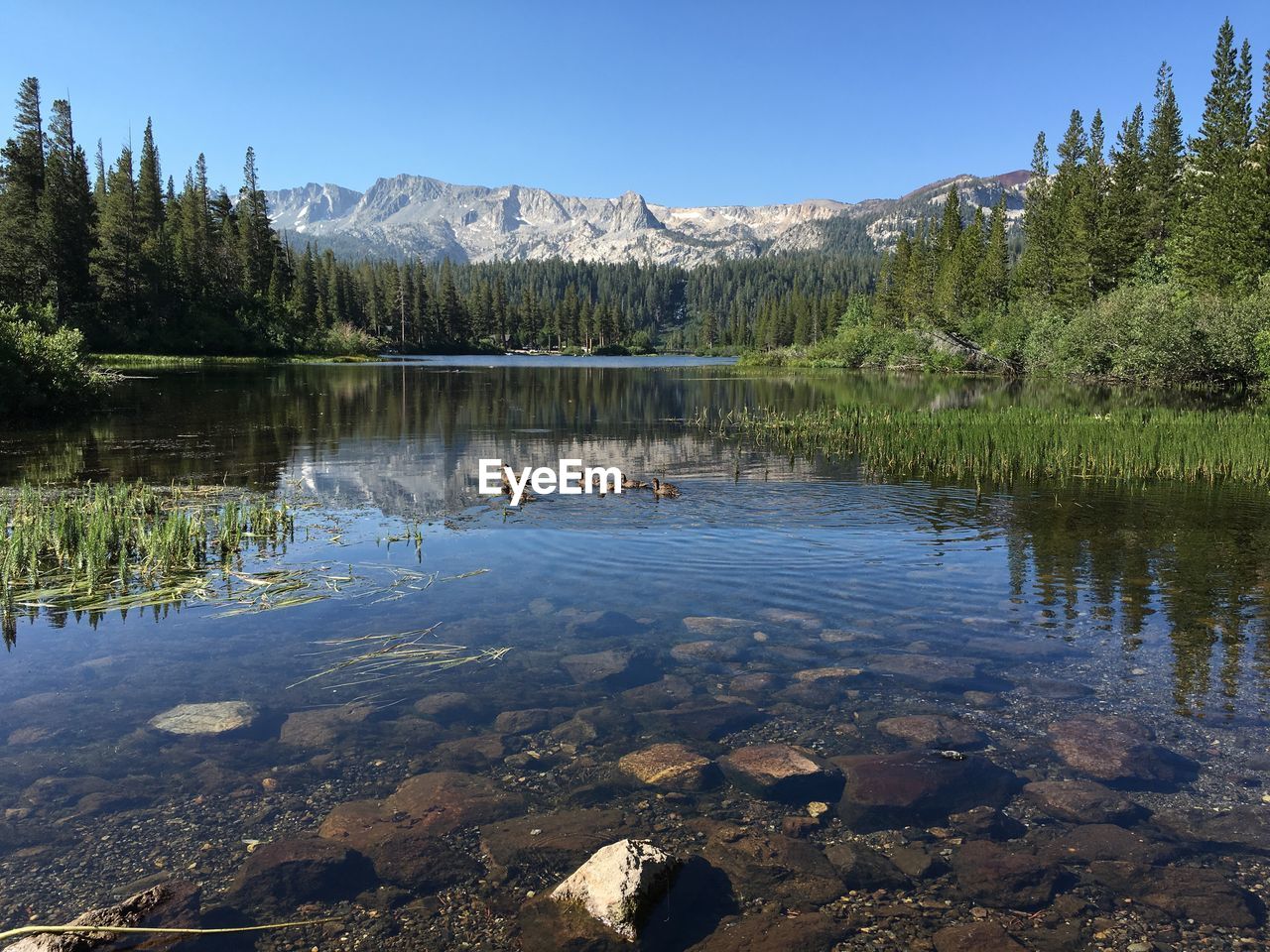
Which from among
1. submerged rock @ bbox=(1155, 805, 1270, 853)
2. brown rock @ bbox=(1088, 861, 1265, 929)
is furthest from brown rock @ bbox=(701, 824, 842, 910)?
submerged rock @ bbox=(1155, 805, 1270, 853)

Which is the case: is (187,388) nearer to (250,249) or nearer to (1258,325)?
(1258,325)

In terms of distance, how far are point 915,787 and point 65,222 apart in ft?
369

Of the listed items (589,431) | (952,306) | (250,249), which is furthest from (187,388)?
(952,306)

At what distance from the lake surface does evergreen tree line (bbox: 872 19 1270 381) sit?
138 feet

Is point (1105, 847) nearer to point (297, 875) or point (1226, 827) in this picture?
point (1226, 827)

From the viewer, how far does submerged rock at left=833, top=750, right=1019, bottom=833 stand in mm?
7027

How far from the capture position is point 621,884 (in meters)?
5.71

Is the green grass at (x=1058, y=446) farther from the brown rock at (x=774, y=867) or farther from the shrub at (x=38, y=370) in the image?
the shrub at (x=38, y=370)

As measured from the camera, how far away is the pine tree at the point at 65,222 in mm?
90188

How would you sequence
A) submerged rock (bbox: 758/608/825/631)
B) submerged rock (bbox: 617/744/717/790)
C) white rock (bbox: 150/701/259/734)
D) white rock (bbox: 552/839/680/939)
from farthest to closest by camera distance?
submerged rock (bbox: 758/608/825/631) < white rock (bbox: 150/701/259/734) < submerged rock (bbox: 617/744/717/790) < white rock (bbox: 552/839/680/939)

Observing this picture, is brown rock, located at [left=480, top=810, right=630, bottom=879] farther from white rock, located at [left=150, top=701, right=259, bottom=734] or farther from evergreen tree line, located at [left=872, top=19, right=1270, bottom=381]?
evergreen tree line, located at [left=872, top=19, right=1270, bottom=381]

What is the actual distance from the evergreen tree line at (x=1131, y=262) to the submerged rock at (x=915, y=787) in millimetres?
51160

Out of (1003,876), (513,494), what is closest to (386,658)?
(1003,876)

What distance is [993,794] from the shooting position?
288 inches
